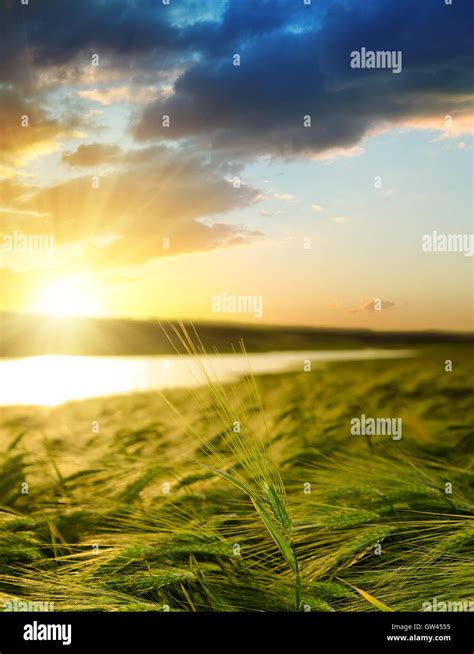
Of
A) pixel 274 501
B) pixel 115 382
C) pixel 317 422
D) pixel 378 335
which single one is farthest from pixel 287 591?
pixel 115 382

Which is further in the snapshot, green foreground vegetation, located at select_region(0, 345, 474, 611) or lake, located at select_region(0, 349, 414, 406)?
lake, located at select_region(0, 349, 414, 406)

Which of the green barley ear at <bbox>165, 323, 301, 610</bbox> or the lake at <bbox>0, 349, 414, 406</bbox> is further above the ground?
the lake at <bbox>0, 349, 414, 406</bbox>

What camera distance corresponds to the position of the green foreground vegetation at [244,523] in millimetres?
1461

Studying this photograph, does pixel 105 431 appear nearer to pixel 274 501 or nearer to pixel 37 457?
pixel 37 457

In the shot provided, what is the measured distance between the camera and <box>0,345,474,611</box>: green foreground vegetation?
4.79 feet

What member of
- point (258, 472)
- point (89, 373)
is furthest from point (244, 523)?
point (89, 373)

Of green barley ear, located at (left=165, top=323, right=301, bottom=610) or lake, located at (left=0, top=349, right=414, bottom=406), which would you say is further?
lake, located at (left=0, top=349, right=414, bottom=406)

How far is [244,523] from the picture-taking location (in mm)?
1664

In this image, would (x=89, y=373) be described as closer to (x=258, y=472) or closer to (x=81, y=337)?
(x=81, y=337)

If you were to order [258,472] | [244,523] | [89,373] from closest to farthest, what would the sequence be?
[258,472] < [244,523] < [89,373]

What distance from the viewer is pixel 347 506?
1.60 metres

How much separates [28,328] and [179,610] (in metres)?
1.29

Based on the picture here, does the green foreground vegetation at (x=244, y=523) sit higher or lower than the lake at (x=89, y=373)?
lower

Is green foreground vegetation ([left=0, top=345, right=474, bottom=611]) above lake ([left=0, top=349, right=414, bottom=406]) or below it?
below
